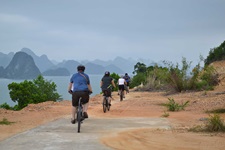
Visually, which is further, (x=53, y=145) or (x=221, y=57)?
(x=221, y=57)

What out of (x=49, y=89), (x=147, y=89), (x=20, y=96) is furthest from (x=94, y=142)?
(x=49, y=89)

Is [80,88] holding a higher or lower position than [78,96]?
higher

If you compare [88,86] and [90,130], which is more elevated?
[88,86]

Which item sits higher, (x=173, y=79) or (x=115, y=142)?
(x=173, y=79)

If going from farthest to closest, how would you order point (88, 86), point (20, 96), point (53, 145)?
point (20, 96) → point (88, 86) → point (53, 145)

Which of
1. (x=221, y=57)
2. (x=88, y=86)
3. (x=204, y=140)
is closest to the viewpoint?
(x=204, y=140)

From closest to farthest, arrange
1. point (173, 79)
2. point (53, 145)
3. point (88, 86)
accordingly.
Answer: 1. point (53, 145)
2. point (88, 86)
3. point (173, 79)

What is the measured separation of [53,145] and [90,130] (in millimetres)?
2782

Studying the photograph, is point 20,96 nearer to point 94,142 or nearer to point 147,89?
point 147,89

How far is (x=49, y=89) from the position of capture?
6588 cm

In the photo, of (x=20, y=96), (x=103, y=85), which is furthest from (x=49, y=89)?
(x=103, y=85)

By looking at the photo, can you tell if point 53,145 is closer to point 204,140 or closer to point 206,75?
→ point 204,140

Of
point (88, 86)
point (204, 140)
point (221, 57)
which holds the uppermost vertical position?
point (221, 57)

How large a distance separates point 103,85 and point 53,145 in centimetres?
974
